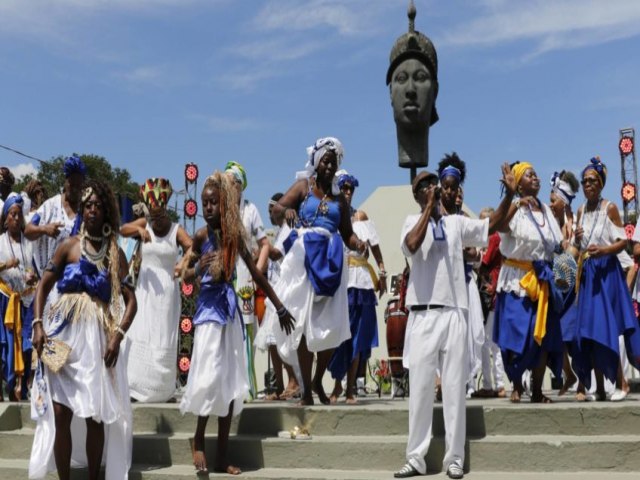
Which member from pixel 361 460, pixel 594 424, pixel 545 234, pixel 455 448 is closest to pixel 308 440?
pixel 361 460

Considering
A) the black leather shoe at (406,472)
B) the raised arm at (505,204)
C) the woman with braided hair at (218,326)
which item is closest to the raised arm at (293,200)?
the woman with braided hair at (218,326)

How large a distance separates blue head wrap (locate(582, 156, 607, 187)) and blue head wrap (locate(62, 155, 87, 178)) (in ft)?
14.1

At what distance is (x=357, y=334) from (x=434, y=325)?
2.19 metres

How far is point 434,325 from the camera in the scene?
5.95m

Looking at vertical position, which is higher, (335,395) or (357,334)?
(357,334)

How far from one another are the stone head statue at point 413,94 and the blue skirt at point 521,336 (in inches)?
382

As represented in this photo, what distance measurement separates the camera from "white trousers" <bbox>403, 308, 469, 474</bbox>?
5.85 m

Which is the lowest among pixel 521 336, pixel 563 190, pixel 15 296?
pixel 521 336

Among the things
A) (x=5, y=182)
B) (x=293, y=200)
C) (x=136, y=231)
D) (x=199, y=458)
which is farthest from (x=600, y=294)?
(x=5, y=182)

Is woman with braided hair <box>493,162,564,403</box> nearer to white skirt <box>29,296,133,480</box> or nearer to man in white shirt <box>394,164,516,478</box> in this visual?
man in white shirt <box>394,164,516,478</box>

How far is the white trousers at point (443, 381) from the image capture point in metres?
5.85

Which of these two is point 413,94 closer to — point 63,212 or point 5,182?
point 5,182

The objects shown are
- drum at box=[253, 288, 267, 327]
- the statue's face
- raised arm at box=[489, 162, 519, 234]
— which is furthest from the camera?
the statue's face

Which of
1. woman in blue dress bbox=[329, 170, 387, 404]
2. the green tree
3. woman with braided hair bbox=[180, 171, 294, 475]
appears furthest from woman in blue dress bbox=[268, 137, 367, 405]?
the green tree
